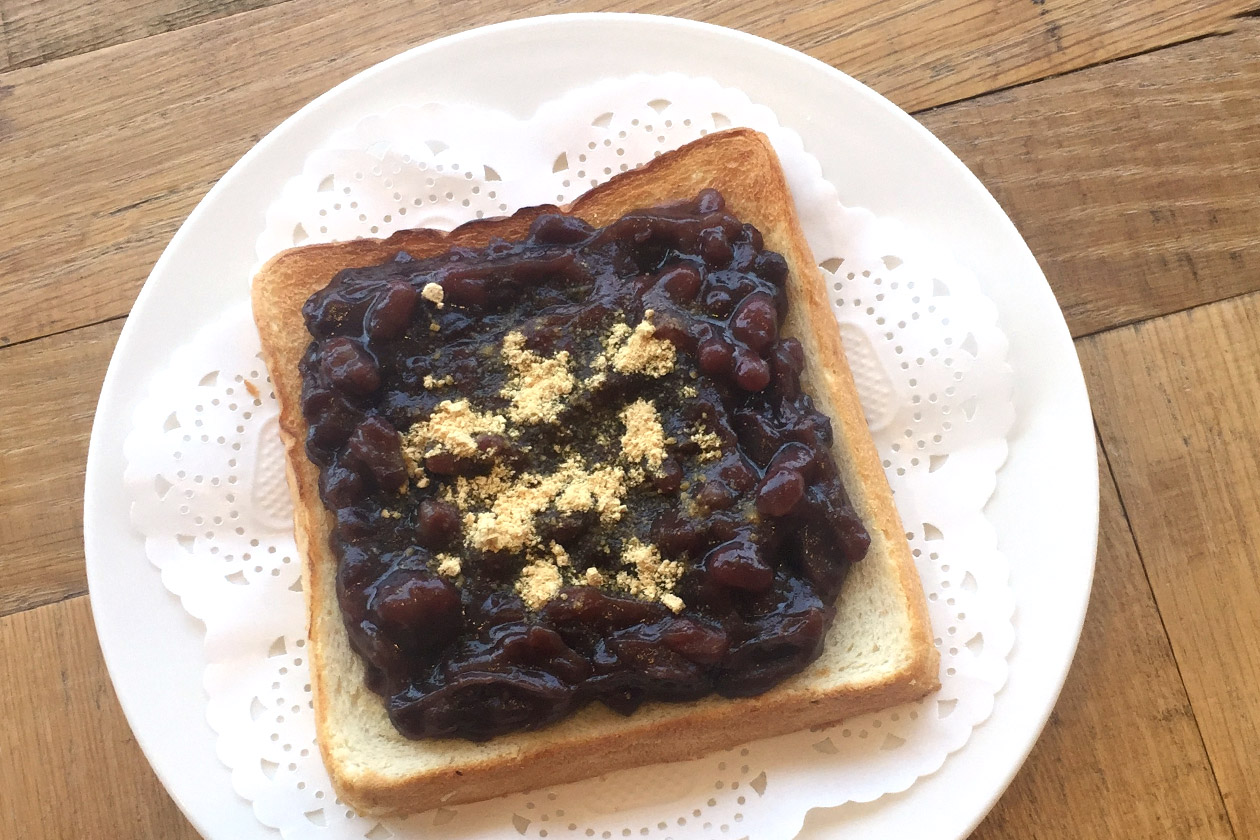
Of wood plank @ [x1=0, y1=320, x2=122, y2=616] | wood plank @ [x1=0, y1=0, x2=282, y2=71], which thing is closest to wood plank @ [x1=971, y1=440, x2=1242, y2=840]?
wood plank @ [x1=0, y1=320, x2=122, y2=616]

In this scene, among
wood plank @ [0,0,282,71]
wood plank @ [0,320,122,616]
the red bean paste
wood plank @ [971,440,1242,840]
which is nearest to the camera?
the red bean paste

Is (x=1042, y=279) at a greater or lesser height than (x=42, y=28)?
A: lesser

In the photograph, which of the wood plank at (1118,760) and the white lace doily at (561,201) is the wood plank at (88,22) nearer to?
the white lace doily at (561,201)

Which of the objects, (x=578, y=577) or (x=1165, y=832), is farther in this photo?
(x=1165, y=832)

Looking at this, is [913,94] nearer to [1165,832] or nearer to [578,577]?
[578,577]

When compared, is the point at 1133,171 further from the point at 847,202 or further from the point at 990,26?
the point at 847,202

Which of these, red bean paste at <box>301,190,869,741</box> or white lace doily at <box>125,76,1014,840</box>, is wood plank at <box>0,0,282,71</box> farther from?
red bean paste at <box>301,190,869,741</box>

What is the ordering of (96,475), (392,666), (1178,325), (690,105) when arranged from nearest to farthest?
1. (392,666)
2. (96,475)
3. (690,105)
4. (1178,325)

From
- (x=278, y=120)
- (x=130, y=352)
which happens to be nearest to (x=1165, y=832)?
(x=130, y=352)
